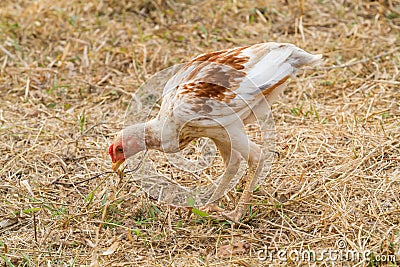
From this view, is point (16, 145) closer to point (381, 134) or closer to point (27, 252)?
point (27, 252)

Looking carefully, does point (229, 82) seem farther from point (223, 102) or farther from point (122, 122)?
point (122, 122)

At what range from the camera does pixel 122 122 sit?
16.6ft

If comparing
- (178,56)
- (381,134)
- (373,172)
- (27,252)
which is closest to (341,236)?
(373,172)

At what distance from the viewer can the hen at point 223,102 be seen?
11.5 feet

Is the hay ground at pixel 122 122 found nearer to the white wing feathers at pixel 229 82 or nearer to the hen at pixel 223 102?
the hen at pixel 223 102

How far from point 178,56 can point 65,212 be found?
2541mm

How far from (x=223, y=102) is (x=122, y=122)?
1733 mm

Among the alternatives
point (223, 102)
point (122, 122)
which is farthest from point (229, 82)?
point (122, 122)

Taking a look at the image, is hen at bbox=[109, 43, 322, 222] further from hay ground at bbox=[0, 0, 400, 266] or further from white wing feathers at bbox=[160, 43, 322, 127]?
hay ground at bbox=[0, 0, 400, 266]

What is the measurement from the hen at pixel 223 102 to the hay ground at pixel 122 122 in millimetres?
391

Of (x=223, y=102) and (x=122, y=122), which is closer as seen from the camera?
(x=223, y=102)

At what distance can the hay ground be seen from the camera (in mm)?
3557

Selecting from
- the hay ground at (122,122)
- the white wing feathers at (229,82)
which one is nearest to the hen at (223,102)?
the white wing feathers at (229,82)

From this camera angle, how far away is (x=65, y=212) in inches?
152
